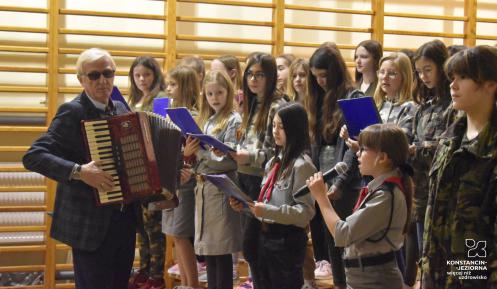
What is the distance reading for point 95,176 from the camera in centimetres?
271

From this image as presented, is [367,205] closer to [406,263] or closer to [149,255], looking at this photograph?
[406,263]

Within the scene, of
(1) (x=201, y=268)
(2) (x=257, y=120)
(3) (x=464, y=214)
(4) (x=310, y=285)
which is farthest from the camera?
(1) (x=201, y=268)

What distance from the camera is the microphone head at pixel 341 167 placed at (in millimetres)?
3180

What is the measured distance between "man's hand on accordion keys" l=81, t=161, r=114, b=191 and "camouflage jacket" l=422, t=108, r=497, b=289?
1267 mm

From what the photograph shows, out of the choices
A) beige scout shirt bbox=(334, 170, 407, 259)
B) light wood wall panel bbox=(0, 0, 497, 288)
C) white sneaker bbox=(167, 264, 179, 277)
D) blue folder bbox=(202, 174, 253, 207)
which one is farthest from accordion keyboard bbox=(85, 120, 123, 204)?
light wood wall panel bbox=(0, 0, 497, 288)

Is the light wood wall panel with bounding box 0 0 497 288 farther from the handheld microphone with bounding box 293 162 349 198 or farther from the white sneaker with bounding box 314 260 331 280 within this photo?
the handheld microphone with bounding box 293 162 349 198

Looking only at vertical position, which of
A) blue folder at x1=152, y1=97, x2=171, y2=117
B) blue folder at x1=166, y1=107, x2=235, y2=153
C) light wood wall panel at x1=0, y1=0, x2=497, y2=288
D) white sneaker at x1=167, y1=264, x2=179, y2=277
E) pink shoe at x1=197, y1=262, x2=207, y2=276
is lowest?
white sneaker at x1=167, y1=264, x2=179, y2=277

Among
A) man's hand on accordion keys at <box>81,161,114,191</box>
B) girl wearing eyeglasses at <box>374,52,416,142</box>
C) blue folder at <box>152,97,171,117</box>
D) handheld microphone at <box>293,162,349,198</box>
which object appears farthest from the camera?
blue folder at <box>152,97,171,117</box>

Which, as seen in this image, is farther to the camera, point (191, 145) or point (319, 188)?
point (191, 145)

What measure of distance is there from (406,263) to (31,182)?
2952 millimetres

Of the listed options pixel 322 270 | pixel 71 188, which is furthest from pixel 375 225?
pixel 322 270

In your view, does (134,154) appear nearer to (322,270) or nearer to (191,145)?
(191,145)

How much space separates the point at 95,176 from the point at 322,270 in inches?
73.6

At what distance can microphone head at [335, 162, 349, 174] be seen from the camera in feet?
10.4
